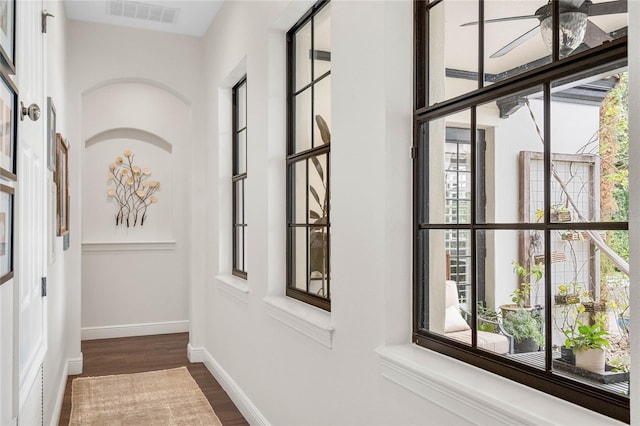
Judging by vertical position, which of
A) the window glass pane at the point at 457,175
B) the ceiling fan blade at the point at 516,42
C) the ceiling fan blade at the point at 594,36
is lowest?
the window glass pane at the point at 457,175

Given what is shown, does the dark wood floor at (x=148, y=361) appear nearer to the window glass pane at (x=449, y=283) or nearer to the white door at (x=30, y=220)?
the white door at (x=30, y=220)

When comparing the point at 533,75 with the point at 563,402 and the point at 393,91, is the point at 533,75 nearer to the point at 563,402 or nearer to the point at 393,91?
the point at 393,91

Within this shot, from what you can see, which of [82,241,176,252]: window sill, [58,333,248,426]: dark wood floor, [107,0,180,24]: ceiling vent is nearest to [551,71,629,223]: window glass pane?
[58,333,248,426]: dark wood floor

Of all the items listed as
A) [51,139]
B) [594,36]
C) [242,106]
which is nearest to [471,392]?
[594,36]

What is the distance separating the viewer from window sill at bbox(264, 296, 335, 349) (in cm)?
227

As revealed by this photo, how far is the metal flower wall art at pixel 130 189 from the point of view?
5.88 m

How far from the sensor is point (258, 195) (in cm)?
316

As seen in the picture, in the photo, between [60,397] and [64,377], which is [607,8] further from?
[64,377]

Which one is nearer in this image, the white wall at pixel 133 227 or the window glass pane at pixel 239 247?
the window glass pane at pixel 239 247

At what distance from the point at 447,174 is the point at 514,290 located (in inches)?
17.0

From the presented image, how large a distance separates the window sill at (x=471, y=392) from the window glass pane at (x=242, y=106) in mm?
2525

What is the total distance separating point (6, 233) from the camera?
1.50 metres

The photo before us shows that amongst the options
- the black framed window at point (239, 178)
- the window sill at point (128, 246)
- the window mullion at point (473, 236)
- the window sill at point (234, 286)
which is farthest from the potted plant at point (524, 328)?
the window sill at point (128, 246)

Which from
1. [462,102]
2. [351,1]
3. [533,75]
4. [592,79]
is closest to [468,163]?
[462,102]
